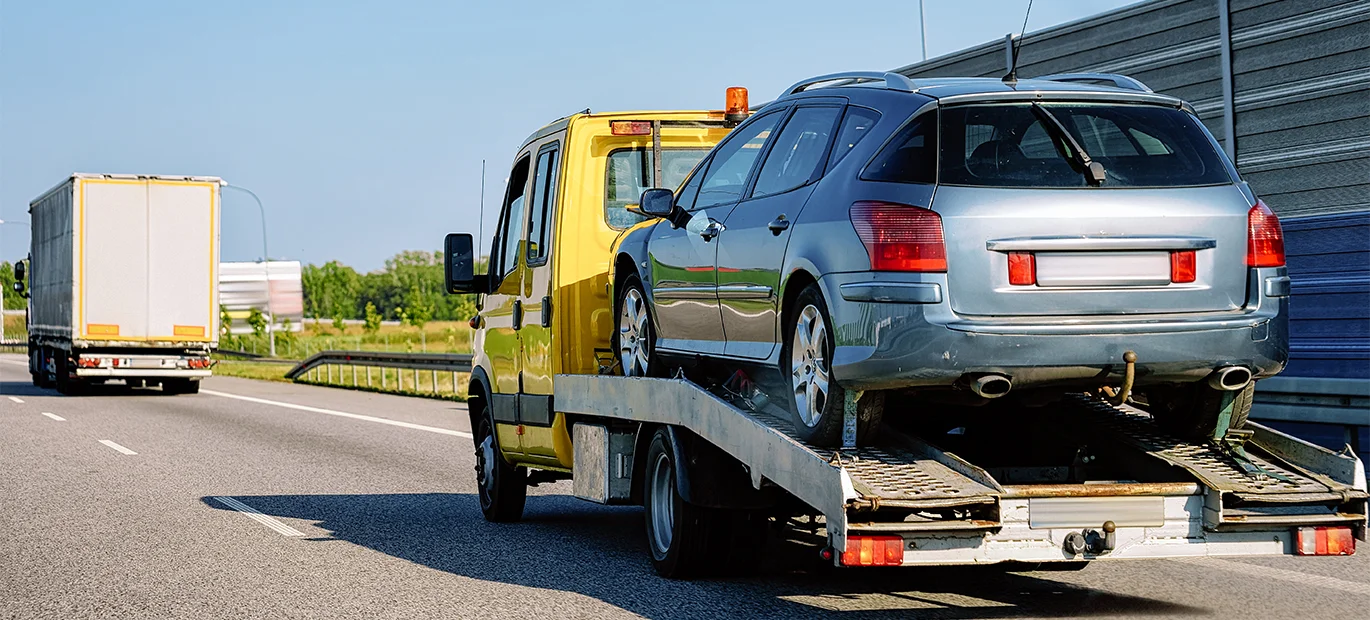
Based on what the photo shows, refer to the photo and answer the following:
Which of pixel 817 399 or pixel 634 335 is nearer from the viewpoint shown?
pixel 817 399

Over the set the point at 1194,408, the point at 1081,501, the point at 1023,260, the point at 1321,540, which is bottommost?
the point at 1321,540

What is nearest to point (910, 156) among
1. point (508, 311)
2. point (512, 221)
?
point (508, 311)

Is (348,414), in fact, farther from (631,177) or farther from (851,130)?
(851,130)

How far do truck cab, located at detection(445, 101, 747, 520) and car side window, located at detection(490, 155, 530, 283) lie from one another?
0.02 metres

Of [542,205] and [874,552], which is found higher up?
[542,205]

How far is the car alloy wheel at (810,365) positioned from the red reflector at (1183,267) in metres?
1.27

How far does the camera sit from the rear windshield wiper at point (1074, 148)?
5.82 metres

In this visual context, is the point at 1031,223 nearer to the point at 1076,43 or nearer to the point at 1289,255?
the point at 1289,255

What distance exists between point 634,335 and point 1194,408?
10.3ft

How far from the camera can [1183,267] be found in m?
5.82

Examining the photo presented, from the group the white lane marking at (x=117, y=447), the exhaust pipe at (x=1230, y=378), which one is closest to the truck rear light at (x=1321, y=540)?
the exhaust pipe at (x=1230, y=378)

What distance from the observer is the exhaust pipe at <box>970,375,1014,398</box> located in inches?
224

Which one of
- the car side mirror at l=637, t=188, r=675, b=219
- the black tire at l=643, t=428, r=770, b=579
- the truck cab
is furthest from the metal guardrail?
the car side mirror at l=637, t=188, r=675, b=219

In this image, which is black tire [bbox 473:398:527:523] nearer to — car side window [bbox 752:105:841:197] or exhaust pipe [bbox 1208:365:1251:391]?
car side window [bbox 752:105:841:197]
